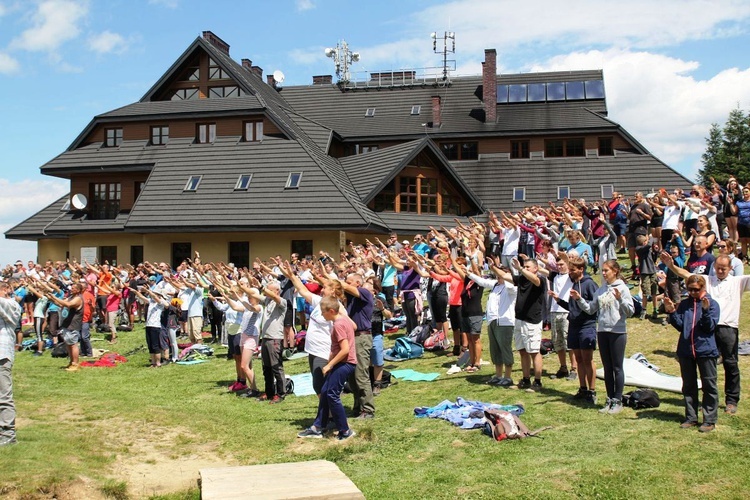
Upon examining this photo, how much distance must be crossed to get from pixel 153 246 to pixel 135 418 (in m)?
22.7

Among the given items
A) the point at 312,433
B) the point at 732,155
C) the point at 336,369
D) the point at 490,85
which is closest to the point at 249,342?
the point at 312,433

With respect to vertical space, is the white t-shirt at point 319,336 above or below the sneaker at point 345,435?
above

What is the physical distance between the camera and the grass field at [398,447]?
305 inches

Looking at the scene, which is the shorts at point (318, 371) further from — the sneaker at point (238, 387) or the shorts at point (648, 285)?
the shorts at point (648, 285)

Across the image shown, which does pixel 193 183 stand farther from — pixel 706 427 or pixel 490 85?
pixel 706 427

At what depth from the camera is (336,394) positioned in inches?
392

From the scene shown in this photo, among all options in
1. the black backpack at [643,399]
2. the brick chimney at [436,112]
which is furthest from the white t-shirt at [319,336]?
the brick chimney at [436,112]

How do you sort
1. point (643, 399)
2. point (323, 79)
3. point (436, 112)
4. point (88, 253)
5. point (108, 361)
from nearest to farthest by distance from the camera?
point (643, 399)
point (108, 361)
point (88, 253)
point (436, 112)
point (323, 79)

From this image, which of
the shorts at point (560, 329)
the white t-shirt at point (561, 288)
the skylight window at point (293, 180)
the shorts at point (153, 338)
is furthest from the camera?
the skylight window at point (293, 180)

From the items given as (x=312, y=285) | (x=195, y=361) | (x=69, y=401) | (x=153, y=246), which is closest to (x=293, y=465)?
(x=69, y=401)

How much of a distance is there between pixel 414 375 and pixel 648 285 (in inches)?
243

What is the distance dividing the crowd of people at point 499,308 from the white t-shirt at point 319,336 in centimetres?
2

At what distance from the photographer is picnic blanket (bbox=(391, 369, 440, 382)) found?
13.5 meters

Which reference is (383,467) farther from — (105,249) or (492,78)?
(492,78)
